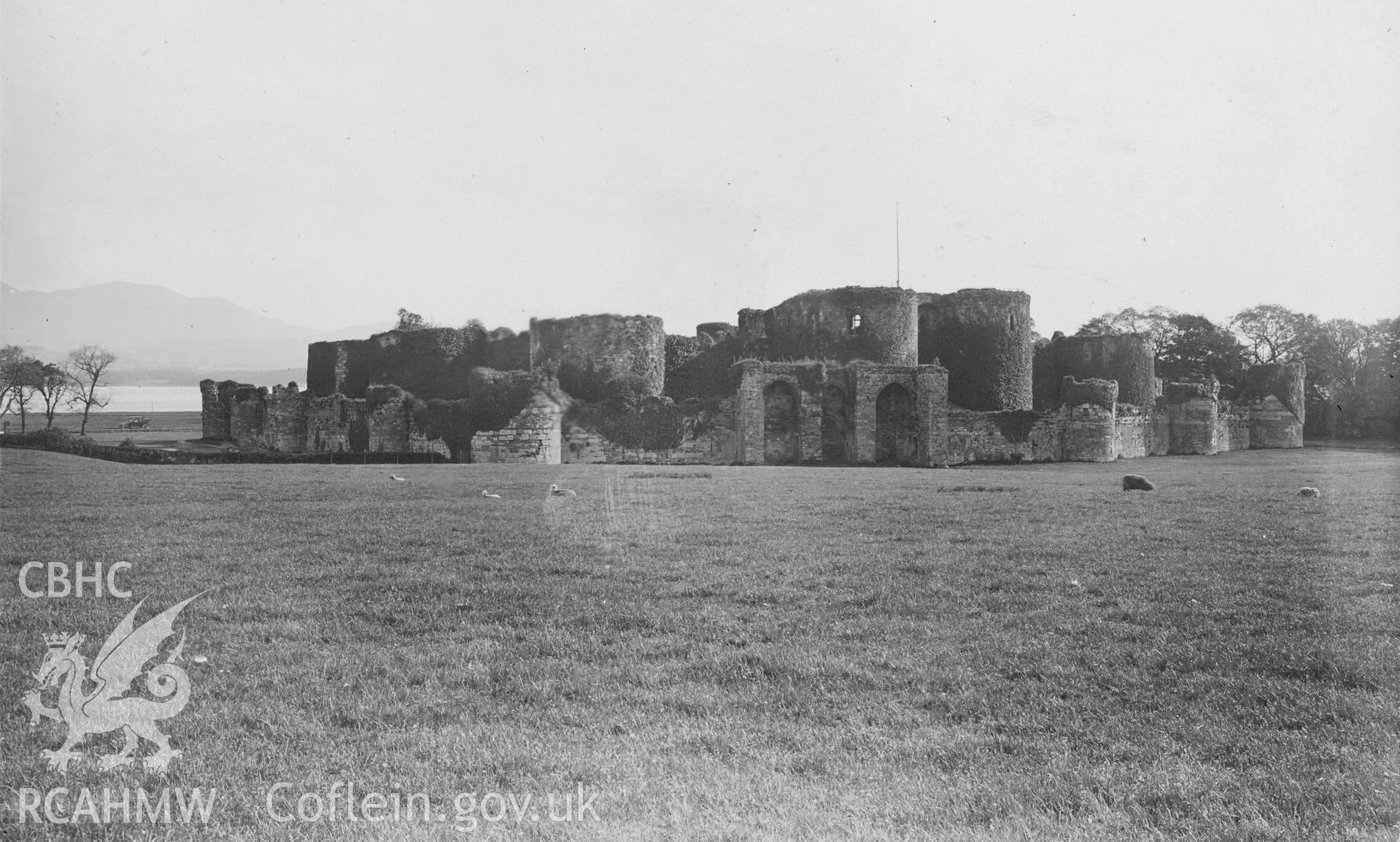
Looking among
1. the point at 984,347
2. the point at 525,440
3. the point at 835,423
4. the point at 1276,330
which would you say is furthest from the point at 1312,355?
the point at 525,440

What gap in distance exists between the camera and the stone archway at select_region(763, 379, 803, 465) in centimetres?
3125

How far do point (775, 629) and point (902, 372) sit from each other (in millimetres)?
26888

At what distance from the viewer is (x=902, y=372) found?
32031 millimetres

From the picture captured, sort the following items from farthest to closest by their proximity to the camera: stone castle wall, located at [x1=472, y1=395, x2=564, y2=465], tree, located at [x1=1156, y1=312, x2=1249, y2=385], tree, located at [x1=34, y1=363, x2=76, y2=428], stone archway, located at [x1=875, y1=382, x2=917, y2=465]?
tree, located at [x1=1156, y1=312, x2=1249, y2=385] → tree, located at [x1=34, y1=363, x2=76, y2=428] → stone archway, located at [x1=875, y1=382, x2=917, y2=465] → stone castle wall, located at [x1=472, y1=395, x2=564, y2=465]

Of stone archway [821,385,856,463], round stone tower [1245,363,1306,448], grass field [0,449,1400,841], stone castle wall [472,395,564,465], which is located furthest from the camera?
round stone tower [1245,363,1306,448]

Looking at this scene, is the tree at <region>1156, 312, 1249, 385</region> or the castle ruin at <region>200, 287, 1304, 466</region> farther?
the tree at <region>1156, 312, 1249, 385</region>

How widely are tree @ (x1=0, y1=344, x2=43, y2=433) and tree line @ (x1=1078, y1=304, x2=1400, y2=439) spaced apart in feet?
164

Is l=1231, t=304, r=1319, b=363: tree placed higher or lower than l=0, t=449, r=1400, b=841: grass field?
higher

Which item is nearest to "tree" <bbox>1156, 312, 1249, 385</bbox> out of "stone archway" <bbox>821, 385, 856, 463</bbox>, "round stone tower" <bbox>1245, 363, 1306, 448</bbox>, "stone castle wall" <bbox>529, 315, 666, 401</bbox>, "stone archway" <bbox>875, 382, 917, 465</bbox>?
"round stone tower" <bbox>1245, 363, 1306, 448</bbox>

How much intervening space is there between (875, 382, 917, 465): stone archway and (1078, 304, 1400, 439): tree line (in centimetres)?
2396

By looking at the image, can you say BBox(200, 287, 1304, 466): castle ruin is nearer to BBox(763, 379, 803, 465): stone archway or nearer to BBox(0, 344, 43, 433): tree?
BBox(763, 379, 803, 465): stone archway

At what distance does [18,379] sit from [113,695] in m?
34.6

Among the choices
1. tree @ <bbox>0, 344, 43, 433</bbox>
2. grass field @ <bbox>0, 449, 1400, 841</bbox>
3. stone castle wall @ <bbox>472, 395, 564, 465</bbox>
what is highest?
tree @ <bbox>0, 344, 43, 433</bbox>

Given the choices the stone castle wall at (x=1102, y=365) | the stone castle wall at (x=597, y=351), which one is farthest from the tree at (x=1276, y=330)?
the stone castle wall at (x=597, y=351)
